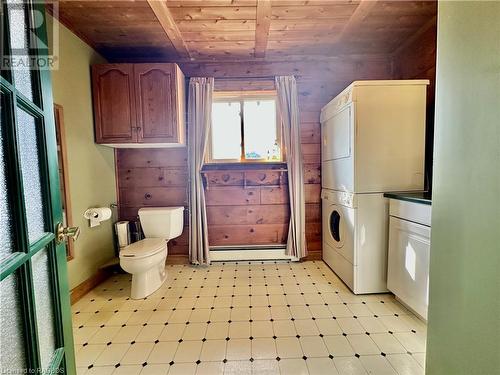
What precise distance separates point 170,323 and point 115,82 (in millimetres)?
2291

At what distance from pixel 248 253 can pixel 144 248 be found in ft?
3.94

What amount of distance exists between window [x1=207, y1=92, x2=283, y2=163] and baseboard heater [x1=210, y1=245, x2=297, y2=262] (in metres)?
1.04

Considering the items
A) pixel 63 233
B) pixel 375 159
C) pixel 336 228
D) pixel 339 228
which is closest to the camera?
pixel 63 233

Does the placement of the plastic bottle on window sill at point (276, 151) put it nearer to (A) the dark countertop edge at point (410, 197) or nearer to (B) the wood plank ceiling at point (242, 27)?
(B) the wood plank ceiling at point (242, 27)

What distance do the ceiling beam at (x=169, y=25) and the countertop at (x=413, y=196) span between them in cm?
230

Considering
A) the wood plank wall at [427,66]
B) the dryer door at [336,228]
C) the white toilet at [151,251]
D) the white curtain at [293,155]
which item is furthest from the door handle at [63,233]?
the wood plank wall at [427,66]

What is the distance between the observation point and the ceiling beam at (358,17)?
188 cm

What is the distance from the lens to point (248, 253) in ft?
9.61

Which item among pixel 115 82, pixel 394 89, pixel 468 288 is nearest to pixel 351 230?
pixel 394 89

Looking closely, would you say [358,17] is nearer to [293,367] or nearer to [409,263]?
[409,263]

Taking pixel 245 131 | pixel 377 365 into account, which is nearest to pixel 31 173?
pixel 377 365

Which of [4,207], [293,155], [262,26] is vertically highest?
[262,26]

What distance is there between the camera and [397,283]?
1.94 metres

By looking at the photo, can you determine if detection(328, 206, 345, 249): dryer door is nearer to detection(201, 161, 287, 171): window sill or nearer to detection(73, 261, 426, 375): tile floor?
detection(73, 261, 426, 375): tile floor
